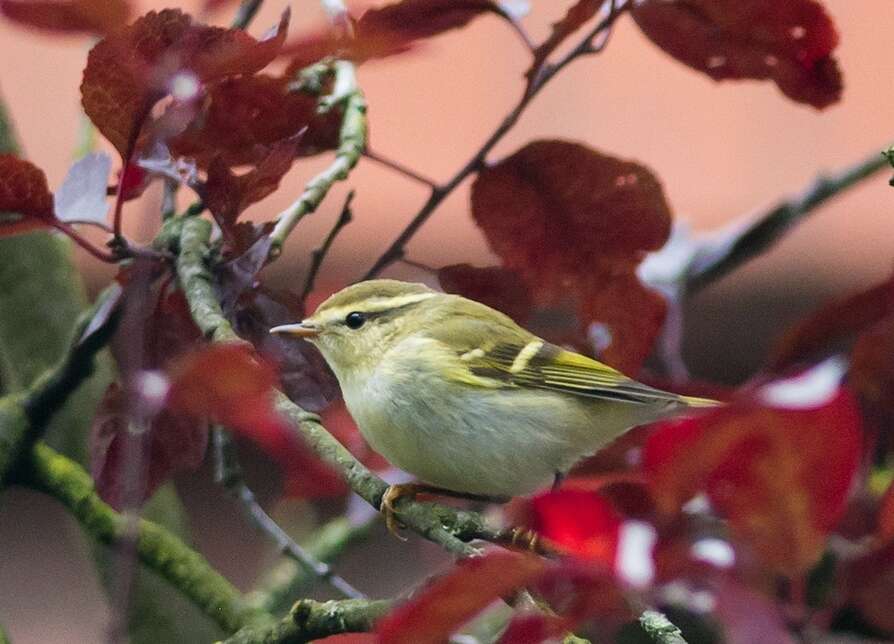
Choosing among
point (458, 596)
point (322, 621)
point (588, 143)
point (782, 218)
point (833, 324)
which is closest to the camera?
point (458, 596)

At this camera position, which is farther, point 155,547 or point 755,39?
point 155,547

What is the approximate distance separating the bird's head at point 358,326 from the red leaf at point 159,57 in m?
0.39

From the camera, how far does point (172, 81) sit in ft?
2.09

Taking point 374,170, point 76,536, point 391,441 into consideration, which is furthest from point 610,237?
point 374,170

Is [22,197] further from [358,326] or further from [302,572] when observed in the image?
[302,572]

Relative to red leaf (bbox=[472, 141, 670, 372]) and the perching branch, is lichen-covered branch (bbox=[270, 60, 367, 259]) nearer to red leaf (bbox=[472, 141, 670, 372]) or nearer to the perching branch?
red leaf (bbox=[472, 141, 670, 372])

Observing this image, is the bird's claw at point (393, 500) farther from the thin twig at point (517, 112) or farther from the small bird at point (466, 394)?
the thin twig at point (517, 112)

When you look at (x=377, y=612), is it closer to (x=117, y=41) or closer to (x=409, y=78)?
(x=117, y=41)

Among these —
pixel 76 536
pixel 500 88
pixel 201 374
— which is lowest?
pixel 76 536

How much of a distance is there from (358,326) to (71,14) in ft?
1.40

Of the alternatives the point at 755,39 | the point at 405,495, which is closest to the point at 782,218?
the point at 755,39

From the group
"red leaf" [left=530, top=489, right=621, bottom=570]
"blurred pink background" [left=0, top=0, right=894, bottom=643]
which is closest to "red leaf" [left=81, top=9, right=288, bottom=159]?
"red leaf" [left=530, top=489, right=621, bottom=570]

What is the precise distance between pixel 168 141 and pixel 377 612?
30cm

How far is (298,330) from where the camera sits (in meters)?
0.87
